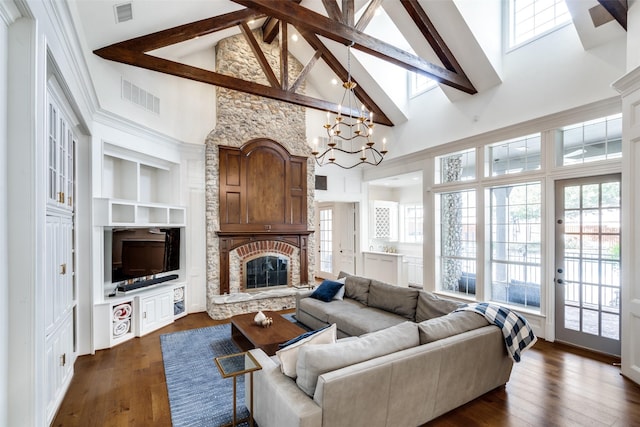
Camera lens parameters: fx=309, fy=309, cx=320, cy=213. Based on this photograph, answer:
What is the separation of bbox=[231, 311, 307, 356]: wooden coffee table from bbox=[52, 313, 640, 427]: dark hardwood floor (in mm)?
926

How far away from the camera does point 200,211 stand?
559cm

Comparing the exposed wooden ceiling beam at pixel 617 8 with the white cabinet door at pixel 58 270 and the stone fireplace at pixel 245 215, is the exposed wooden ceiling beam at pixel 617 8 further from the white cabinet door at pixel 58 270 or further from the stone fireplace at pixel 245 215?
the white cabinet door at pixel 58 270

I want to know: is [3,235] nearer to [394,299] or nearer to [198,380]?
[198,380]

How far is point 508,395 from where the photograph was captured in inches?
112

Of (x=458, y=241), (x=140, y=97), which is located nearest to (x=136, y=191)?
(x=140, y=97)

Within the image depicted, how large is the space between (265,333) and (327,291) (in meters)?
1.36

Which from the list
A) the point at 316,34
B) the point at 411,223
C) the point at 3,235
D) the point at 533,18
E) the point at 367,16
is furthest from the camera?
the point at 411,223

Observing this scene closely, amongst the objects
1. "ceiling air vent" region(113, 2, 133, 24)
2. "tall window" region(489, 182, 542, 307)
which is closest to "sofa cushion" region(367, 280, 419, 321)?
"tall window" region(489, 182, 542, 307)

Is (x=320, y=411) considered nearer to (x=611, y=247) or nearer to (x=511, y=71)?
(x=611, y=247)

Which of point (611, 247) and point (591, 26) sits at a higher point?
point (591, 26)

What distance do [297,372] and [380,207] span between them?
651 cm

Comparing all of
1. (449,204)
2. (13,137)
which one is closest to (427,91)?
(449,204)

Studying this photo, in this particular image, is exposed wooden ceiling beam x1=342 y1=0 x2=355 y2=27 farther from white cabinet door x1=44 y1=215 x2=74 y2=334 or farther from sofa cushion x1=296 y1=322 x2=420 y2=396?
white cabinet door x1=44 y1=215 x2=74 y2=334

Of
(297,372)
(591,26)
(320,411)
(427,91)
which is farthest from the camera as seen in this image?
(427,91)
